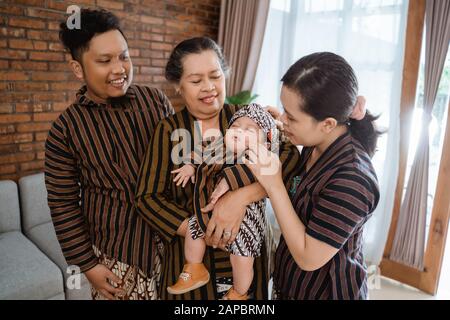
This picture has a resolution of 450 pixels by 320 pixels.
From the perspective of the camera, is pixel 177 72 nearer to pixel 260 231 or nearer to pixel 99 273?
pixel 260 231

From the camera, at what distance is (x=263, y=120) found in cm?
118

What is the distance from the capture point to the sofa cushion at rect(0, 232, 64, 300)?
6.83 ft

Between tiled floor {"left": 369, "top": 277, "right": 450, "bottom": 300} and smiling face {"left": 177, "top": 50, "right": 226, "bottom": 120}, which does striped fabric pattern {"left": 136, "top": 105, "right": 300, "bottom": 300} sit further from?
tiled floor {"left": 369, "top": 277, "right": 450, "bottom": 300}

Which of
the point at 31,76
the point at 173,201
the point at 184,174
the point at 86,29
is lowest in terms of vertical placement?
the point at 173,201

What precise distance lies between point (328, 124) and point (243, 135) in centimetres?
27

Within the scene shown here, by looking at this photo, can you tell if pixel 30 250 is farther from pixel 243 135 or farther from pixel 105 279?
pixel 243 135

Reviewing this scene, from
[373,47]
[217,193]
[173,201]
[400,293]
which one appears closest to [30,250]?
[173,201]

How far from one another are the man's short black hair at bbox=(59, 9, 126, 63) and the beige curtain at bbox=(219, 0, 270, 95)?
9.40 feet

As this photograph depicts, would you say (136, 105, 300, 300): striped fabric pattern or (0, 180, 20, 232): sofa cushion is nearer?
(136, 105, 300, 300): striped fabric pattern

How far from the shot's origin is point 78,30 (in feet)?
3.88

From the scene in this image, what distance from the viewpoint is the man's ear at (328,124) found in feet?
3.20

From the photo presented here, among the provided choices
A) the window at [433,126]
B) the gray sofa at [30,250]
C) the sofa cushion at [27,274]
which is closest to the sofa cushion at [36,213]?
the gray sofa at [30,250]

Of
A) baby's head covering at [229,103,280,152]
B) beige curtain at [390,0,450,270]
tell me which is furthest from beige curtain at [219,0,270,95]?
baby's head covering at [229,103,280,152]

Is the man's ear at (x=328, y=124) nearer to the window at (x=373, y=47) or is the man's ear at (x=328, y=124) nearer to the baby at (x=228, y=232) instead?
the baby at (x=228, y=232)
